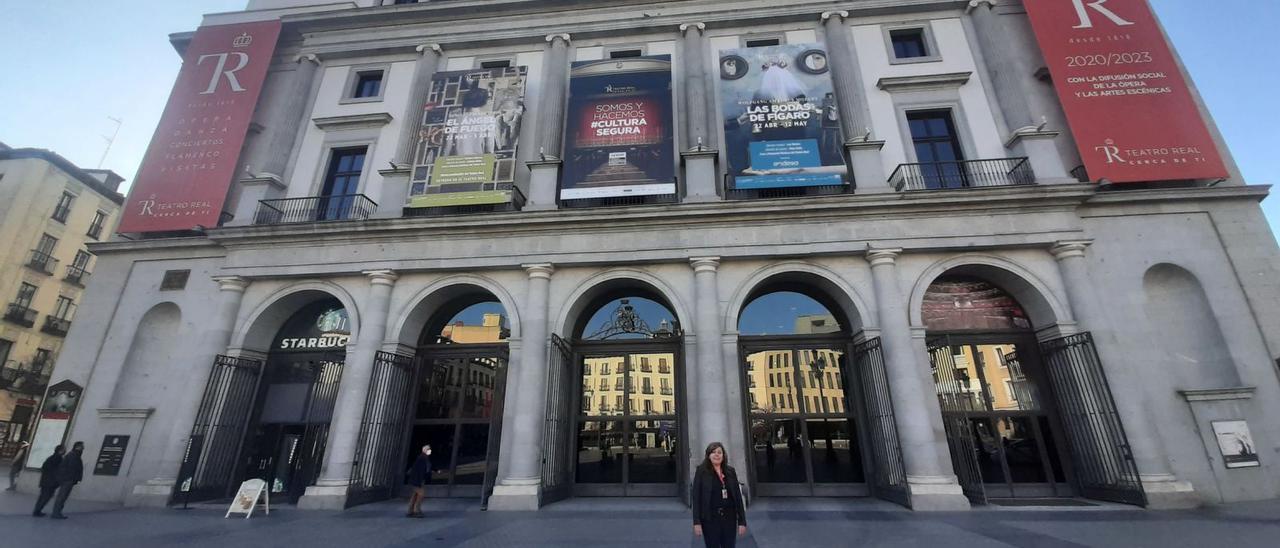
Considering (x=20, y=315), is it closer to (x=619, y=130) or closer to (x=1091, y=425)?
(x=619, y=130)

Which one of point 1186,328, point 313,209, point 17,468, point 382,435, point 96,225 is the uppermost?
point 96,225

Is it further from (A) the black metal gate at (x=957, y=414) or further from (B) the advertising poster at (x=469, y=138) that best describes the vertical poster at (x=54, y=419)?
(A) the black metal gate at (x=957, y=414)

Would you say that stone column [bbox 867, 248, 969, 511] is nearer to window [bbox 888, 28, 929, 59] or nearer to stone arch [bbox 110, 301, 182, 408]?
window [bbox 888, 28, 929, 59]

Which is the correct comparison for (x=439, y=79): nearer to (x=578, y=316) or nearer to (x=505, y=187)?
(x=505, y=187)

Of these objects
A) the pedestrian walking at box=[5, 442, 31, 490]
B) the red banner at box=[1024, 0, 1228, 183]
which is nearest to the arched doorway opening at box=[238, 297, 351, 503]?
the pedestrian walking at box=[5, 442, 31, 490]

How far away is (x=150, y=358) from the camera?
1338 cm

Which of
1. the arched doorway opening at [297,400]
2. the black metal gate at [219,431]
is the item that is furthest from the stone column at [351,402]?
the black metal gate at [219,431]

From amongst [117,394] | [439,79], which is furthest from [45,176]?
[439,79]

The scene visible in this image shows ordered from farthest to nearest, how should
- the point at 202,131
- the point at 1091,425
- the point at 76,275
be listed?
the point at 76,275
the point at 202,131
the point at 1091,425

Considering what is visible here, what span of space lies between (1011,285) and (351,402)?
16.1 metres

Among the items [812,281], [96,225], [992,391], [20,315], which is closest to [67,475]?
[812,281]

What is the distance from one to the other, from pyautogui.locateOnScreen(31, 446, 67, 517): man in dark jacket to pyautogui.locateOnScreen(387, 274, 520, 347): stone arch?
614 centimetres

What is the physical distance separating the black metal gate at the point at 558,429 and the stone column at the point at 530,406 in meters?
0.19

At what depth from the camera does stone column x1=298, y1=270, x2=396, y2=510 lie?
10.5 meters
